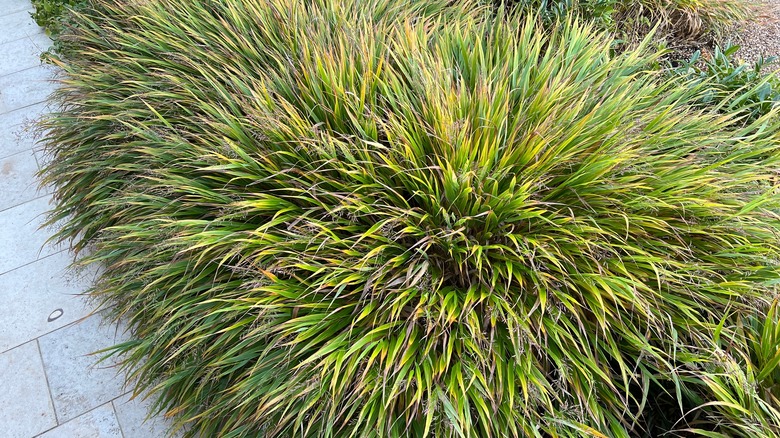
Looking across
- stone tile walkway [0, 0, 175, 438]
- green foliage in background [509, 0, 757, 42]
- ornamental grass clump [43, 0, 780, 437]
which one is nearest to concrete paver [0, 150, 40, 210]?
stone tile walkway [0, 0, 175, 438]

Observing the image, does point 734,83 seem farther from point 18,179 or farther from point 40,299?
point 18,179

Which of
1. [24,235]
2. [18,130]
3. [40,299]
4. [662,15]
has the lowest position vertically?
[40,299]

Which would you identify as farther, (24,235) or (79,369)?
(24,235)

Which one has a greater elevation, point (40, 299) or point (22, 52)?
point (22, 52)

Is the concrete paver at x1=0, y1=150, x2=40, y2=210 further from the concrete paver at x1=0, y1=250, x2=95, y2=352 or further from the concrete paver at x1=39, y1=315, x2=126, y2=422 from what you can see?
the concrete paver at x1=39, y1=315, x2=126, y2=422

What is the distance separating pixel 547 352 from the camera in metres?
1.42

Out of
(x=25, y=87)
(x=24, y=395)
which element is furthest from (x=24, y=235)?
(x=25, y=87)

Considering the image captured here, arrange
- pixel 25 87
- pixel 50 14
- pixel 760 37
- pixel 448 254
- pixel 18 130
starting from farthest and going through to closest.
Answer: pixel 50 14, pixel 25 87, pixel 18 130, pixel 760 37, pixel 448 254

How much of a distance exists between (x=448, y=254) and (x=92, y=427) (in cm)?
166

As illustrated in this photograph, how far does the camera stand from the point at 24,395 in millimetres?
2188

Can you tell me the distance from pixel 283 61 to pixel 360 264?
3.83 ft

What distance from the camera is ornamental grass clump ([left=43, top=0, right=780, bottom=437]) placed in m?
1.38

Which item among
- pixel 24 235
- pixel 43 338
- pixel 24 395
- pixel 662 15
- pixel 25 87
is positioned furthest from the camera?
pixel 25 87

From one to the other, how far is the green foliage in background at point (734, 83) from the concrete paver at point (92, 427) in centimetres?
287
